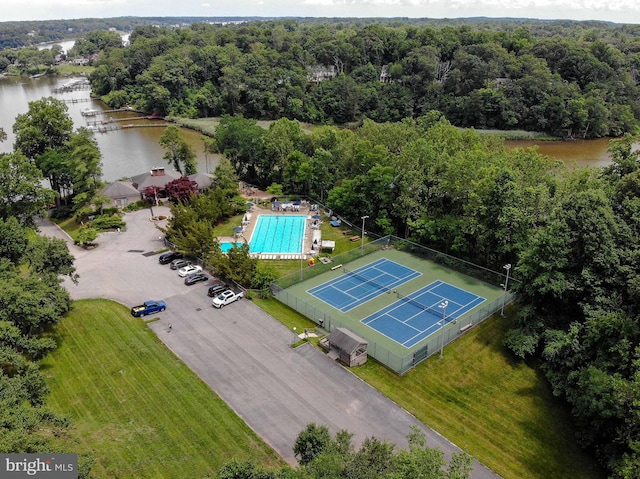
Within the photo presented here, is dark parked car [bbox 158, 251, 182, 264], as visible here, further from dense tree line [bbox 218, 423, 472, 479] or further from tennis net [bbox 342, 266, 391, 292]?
dense tree line [bbox 218, 423, 472, 479]

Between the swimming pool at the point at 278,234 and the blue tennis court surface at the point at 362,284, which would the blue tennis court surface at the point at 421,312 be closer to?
the blue tennis court surface at the point at 362,284

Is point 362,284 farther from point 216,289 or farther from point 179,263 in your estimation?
point 179,263

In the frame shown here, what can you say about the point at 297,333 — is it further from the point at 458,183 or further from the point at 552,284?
the point at 458,183

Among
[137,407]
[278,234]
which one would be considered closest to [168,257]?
[278,234]

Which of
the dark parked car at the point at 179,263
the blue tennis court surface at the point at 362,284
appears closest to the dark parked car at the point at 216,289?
the dark parked car at the point at 179,263

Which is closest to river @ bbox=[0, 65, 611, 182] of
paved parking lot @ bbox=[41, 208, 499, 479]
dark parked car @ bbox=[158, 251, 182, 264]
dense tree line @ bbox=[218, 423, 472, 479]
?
dark parked car @ bbox=[158, 251, 182, 264]

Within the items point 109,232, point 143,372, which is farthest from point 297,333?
point 109,232
